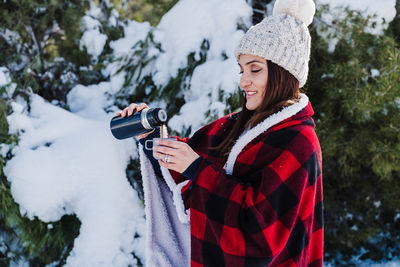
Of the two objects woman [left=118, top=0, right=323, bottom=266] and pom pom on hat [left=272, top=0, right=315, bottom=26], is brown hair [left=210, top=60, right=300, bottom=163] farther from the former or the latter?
pom pom on hat [left=272, top=0, right=315, bottom=26]

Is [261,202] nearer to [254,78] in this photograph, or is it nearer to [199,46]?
[254,78]

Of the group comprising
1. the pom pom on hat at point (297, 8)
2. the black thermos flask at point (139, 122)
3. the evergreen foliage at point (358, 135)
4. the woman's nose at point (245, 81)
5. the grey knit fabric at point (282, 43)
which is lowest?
the evergreen foliage at point (358, 135)

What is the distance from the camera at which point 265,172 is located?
1.10 meters

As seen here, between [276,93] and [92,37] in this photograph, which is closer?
[276,93]

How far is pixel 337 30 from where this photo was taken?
2.56 m

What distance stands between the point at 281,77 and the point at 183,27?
149 cm

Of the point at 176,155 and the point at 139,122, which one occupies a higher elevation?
the point at 139,122

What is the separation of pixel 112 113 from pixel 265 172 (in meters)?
1.90

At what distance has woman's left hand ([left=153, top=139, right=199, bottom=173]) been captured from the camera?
3.75 feet

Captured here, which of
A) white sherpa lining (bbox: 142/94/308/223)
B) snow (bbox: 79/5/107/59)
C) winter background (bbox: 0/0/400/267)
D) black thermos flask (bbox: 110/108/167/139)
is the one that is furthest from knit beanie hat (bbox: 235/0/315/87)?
snow (bbox: 79/5/107/59)

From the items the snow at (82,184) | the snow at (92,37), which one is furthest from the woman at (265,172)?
the snow at (92,37)

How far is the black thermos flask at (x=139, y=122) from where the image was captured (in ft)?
4.17

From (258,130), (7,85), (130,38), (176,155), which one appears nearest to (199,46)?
(130,38)

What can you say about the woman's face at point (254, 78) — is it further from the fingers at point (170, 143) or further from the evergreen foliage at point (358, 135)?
the evergreen foliage at point (358, 135)
